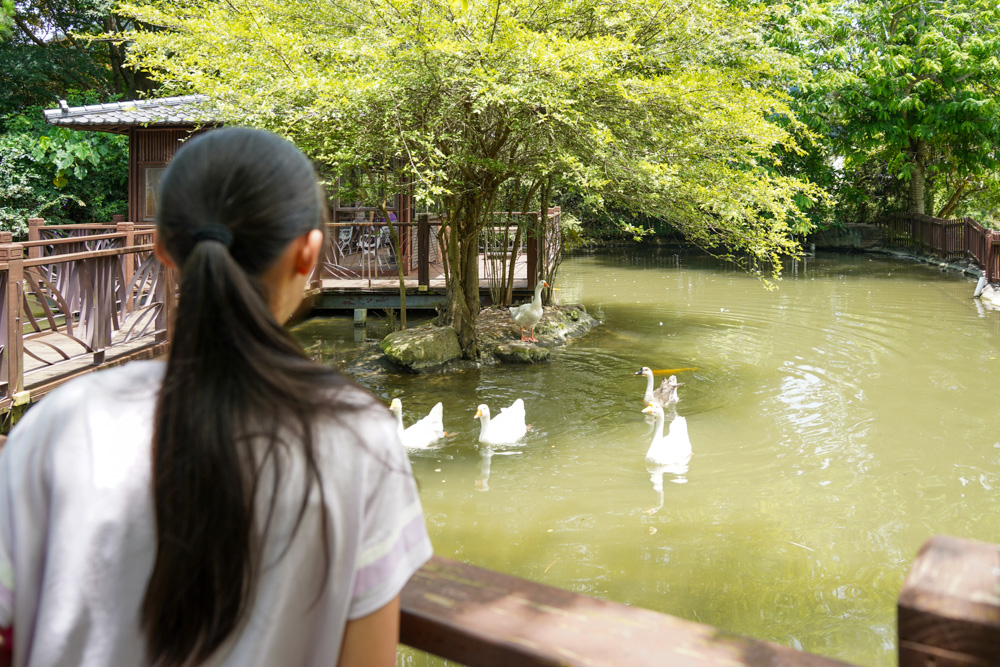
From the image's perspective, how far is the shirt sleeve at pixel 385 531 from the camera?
1.05 meters

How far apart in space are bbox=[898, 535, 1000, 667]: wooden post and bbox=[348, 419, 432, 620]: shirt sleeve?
23.9 inches

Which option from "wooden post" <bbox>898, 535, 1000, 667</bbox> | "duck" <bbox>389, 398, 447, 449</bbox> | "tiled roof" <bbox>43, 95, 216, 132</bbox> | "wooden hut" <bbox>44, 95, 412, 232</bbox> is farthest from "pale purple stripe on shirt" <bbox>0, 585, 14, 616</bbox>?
"tiled roof" <bbox>43, 95, 216, 132</bbox>

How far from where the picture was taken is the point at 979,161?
21578mm

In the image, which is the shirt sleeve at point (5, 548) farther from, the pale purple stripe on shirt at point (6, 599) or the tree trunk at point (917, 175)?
the tree trunk at point (917, 175)

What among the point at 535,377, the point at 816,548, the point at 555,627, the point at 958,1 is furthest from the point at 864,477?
the point at 958,1

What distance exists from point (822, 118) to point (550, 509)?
1914cm

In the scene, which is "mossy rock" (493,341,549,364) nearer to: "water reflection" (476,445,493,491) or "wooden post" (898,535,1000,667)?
"water reflection" (476,445,493,491)

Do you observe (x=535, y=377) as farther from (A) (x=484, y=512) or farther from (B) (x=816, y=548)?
(B) (x=816, y=548)

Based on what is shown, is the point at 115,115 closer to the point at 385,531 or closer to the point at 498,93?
the point at 498,93

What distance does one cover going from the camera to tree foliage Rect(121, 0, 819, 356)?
8195 millimetres

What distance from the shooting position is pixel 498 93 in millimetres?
7852

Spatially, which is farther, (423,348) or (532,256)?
(532,256)

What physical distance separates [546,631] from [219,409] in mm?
527

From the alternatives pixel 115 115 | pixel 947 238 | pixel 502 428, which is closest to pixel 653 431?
pixel 502 428
